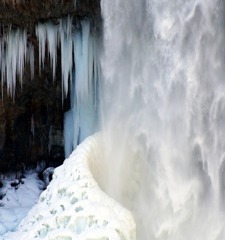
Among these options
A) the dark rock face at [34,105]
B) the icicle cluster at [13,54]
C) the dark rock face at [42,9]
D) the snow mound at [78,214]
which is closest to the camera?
the snow mound at [78,214]

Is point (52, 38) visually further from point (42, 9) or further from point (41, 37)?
point (42, 9)

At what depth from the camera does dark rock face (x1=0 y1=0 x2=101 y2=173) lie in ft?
37.2

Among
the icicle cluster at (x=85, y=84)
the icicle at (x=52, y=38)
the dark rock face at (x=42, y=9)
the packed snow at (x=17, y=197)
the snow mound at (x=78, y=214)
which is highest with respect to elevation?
the dark rock face at (x=42, y=9)

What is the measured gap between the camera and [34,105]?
13234 mm

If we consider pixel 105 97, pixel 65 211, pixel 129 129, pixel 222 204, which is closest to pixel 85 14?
pixel 105 97

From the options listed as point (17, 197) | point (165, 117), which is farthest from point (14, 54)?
point (165, 117)

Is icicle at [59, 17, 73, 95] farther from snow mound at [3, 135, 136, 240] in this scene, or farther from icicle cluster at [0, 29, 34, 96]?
snow mound at [3, 135, 136, 240]

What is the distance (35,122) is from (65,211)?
718 cm

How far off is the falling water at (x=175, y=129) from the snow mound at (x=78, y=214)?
2.02 metres

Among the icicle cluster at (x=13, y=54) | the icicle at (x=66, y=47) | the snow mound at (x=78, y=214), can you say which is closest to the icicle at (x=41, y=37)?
the icicle cluster at (x=13, y=54)

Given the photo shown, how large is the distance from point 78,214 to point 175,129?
12.9ft

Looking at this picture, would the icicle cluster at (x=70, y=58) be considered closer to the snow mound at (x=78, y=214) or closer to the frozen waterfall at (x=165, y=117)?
the frozen waterfall at (x=165, y=117)

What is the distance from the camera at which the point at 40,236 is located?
6.46m

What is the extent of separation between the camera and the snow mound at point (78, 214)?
5973 mm
